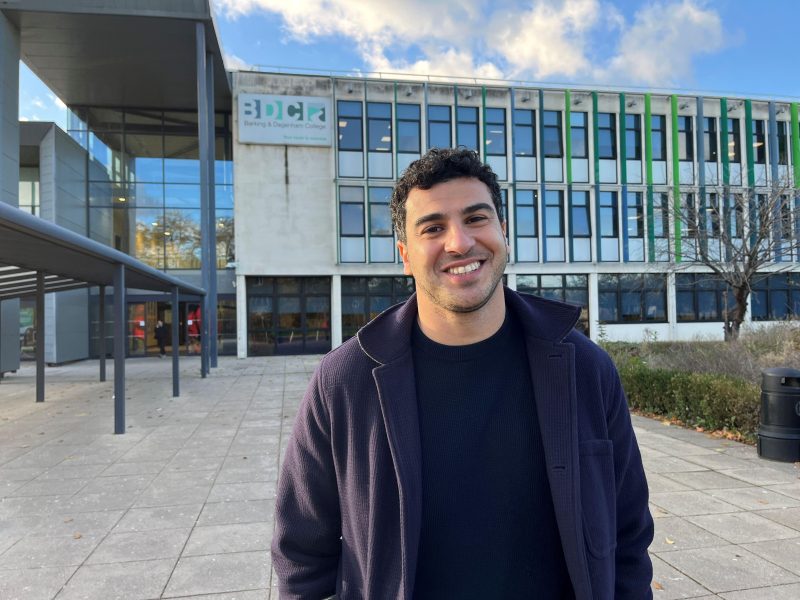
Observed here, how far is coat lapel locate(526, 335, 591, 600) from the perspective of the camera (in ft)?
4.66

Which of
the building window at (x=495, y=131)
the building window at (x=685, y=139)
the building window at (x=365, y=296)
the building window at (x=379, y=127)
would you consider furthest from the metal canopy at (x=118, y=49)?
the building window at (x=685, y=139)

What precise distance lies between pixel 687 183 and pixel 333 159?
16.8 m

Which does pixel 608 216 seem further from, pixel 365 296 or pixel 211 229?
pixel 211 229

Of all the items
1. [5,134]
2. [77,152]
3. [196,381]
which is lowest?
[196,381]

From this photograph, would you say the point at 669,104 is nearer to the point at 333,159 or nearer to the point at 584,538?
the point at 333,159

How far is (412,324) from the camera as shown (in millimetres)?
1721

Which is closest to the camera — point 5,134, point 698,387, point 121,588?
point 121,588

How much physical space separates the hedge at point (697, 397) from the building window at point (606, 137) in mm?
17403

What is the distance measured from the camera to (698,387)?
24.4ft

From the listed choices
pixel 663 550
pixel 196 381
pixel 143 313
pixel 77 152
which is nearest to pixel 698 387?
pixel 663 550

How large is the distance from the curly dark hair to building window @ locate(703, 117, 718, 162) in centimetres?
2757

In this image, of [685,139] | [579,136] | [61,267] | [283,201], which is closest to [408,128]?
[283,201]

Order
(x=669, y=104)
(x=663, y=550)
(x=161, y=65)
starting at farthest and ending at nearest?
(x=669, y=104) < (x=161, y=65) < (x=663, y=550)

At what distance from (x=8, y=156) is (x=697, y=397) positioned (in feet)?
56.0
